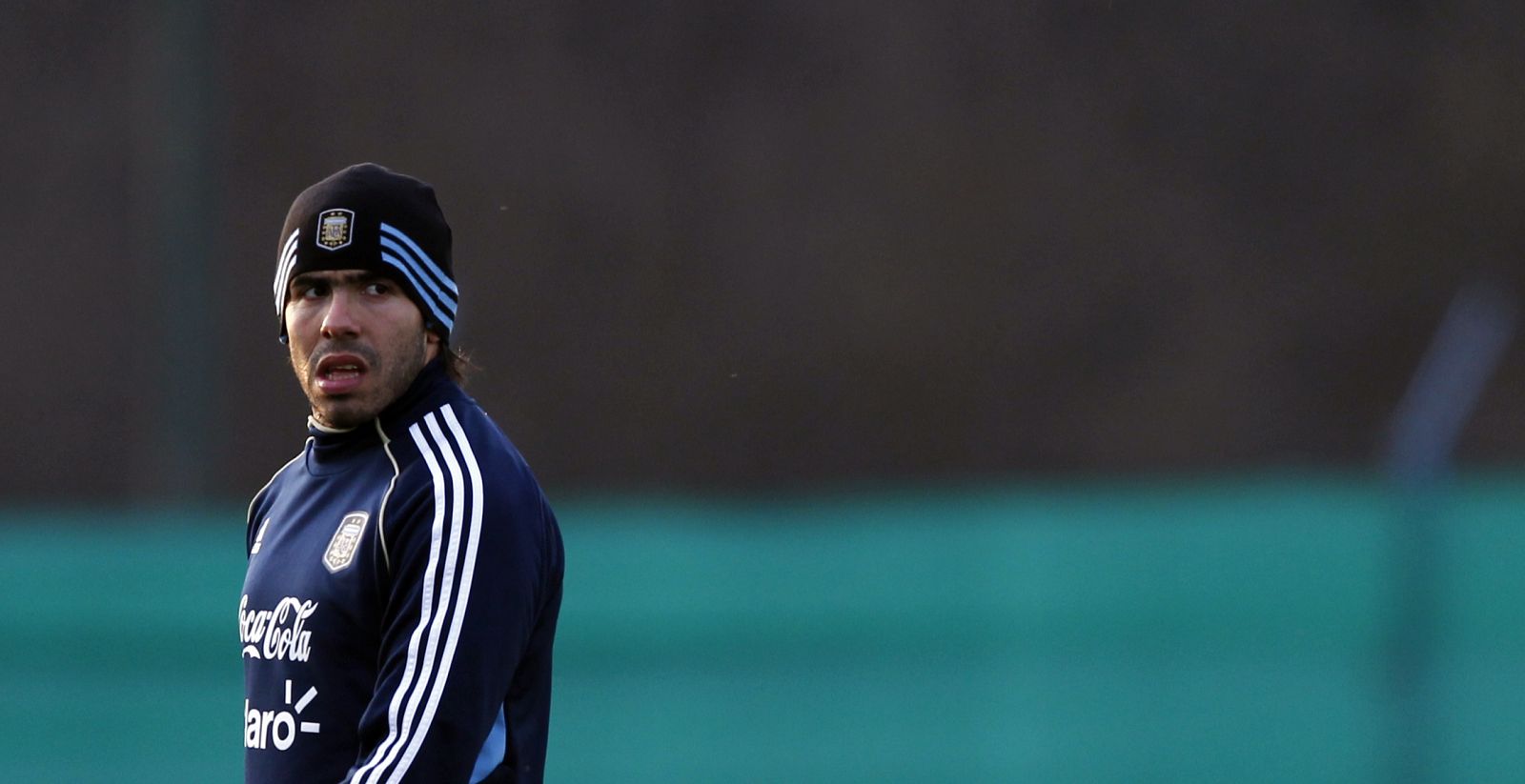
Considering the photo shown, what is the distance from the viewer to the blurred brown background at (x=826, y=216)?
16.2 meters

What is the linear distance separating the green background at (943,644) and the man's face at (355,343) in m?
4.51

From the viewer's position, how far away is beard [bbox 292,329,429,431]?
299 cm

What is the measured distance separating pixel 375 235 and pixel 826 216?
533 inches

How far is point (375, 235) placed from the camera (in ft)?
9.79

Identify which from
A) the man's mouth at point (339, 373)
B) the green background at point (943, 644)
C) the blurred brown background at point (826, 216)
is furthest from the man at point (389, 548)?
the blurred brown background at point (826, 216)

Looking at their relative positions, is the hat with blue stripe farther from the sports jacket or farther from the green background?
the green background

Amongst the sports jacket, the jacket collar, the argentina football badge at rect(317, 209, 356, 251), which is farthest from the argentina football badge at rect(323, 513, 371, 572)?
the argentina football badge at rect(317, 209, 356, 251)

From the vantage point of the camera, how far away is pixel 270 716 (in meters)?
2.91

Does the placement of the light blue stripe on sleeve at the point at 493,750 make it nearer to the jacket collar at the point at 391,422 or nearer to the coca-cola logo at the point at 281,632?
the coca-cola logo at the point at 281,632

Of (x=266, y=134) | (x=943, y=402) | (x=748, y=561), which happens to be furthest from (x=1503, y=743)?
(x=266, y=134)

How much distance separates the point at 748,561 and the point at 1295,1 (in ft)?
37.2

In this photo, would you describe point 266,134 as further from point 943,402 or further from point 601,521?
point 601,521

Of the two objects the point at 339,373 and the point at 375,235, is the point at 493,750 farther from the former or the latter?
the point at 375,235

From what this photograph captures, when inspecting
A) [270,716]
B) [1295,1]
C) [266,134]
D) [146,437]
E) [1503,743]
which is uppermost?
[1295,1]
